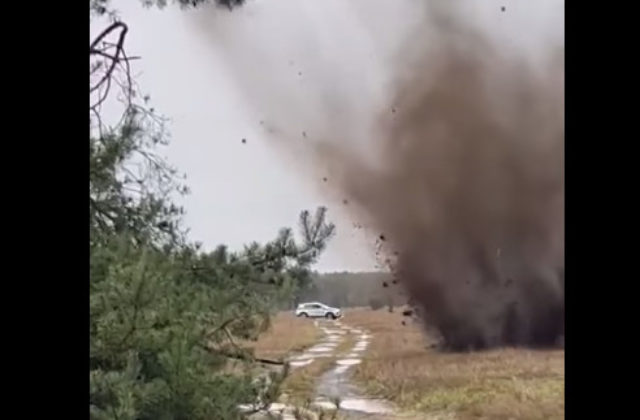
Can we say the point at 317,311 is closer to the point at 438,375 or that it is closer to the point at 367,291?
the point at 367,291

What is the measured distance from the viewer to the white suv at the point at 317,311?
1.11 m

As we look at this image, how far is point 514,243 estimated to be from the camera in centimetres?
109

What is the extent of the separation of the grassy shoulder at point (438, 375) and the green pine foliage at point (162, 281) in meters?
0.15

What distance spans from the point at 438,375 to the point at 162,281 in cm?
43

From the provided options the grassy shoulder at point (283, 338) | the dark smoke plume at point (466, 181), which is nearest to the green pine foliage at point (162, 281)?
the grassy shoulder at point (283, 338)

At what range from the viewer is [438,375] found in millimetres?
1079

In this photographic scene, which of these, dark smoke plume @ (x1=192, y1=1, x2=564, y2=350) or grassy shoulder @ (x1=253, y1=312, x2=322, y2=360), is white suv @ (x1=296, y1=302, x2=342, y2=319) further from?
dark smoke plume @ (x1=192, y1=1, x2=564, y2=350)

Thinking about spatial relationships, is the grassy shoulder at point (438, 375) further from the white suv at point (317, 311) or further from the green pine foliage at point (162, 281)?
the green pine foliage at point (162, 281)

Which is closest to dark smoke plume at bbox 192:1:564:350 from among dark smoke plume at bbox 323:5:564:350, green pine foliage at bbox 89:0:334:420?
dark smoke plume at bbox 323:5:564:350

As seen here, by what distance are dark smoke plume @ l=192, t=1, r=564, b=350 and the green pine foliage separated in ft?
0.35

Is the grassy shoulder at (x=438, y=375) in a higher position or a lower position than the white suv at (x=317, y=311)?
lower

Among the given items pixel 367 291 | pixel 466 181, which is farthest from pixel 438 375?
pixel 466 181
